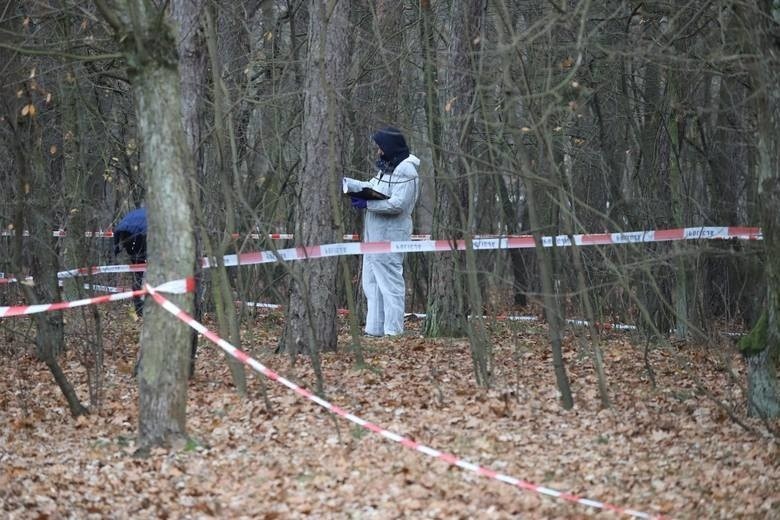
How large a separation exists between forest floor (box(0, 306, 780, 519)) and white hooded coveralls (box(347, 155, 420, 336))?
132 cm

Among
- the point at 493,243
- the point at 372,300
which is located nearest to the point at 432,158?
the point at 493,243

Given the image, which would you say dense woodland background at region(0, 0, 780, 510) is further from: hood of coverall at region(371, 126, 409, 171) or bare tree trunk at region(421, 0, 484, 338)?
hood of coverall at region(371, 126, 409, 171)

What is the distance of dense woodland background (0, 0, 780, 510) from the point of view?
Result: 6.96m

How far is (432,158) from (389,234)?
282 centimetres

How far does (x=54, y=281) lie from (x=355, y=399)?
2.94 meters

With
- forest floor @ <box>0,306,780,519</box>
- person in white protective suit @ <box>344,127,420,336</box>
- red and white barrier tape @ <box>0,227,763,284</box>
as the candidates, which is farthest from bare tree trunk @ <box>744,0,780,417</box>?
person in white protective suit @ <box>344,127,420,336</box>

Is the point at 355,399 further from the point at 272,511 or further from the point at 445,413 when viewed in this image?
the point at 272,511

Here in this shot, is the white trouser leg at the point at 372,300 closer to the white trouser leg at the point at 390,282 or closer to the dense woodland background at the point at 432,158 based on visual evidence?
the white trouser leg at the point at 390,282

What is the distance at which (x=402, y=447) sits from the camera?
717 centimetres

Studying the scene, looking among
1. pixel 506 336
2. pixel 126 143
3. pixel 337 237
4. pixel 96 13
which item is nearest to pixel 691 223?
pixel 506 336

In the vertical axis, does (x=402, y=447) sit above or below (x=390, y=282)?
below

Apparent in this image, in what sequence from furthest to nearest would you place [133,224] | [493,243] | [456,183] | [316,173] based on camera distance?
[133,224], [493,243], [456,183], [316,173]

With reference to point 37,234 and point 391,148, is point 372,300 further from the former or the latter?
point 37,234

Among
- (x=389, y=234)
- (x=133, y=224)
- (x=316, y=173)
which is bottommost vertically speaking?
(x=389, y=234)
